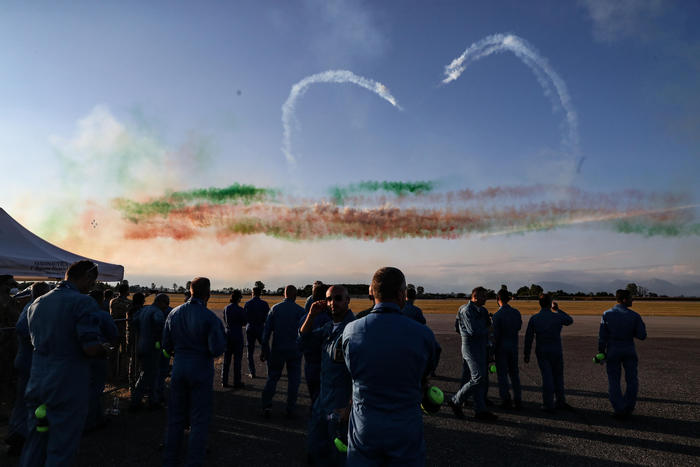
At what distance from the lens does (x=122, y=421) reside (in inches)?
253

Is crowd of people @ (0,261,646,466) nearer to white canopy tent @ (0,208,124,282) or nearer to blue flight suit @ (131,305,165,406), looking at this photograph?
blue flight suit @ (131,305,165,406)

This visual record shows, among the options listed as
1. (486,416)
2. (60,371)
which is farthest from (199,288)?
(486,416)

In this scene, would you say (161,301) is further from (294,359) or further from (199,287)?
(199,287)

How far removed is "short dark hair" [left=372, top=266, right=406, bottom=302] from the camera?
2.69m

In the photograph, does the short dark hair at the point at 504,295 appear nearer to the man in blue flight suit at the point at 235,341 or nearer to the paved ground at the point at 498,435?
the paved ground at the point at 498,435

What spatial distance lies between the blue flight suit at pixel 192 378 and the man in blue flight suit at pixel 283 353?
2.04 metres

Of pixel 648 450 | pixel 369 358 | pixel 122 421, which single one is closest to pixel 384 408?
pixel 369 358

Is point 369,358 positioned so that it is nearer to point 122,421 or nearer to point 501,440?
point 501,440

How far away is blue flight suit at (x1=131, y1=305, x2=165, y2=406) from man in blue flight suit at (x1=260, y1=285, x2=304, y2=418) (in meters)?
2.01


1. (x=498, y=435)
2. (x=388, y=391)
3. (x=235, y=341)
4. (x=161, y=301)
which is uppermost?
(x=161, y=301)

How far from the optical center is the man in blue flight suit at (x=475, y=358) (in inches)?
259

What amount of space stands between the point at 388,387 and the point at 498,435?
4451 millimetres

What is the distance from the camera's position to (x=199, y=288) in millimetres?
4711

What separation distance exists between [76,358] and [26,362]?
226 cm
